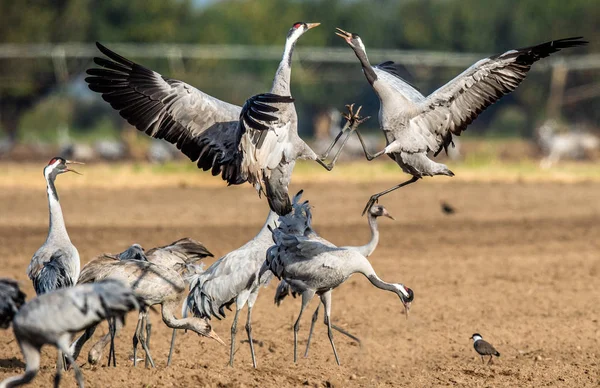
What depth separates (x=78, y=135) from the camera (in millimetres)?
41844

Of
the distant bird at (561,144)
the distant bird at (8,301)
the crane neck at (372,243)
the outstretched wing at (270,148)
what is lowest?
the distant bird at (561,144)

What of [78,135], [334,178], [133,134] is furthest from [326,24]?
[334,178]

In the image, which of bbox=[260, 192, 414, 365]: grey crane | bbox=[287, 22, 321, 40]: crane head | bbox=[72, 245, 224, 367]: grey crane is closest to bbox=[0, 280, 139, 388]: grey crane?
bbox=[72, 245, 224, 367]: grey crane

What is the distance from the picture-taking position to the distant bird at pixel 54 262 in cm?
775

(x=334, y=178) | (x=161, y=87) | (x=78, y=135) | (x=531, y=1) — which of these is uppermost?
(x=531, y=1)

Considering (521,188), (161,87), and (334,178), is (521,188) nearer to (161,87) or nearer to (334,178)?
(334,178)

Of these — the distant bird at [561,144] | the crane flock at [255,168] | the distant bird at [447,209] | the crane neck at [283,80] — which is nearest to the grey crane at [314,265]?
the crane flock at [255,168]

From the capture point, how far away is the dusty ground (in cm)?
772

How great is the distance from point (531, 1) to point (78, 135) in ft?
71.5

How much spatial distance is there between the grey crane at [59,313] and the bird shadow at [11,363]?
1.99 meters

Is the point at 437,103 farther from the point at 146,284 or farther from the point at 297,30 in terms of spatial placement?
the point at 146,284

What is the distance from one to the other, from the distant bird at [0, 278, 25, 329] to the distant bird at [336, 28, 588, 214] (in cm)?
332

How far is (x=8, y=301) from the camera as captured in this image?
20.8 feet

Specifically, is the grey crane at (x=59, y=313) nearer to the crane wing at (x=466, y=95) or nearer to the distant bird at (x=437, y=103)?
the distant bird at (x=437, y=103)
